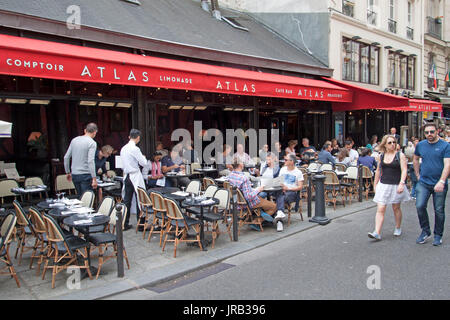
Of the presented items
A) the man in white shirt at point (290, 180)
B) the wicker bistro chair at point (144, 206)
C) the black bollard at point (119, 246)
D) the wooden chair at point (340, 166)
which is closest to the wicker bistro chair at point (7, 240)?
the black bollard at point (119, 246)

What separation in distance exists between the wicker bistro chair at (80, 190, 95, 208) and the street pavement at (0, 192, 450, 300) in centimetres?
93

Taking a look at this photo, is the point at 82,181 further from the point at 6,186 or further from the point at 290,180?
the point at 290,180

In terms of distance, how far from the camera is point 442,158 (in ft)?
18.4

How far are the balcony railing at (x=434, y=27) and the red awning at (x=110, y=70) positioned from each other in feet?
59.1

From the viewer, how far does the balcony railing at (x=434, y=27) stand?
77.8 ft

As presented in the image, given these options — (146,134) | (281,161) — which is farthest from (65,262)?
(281,161)

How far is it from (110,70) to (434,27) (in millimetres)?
24249

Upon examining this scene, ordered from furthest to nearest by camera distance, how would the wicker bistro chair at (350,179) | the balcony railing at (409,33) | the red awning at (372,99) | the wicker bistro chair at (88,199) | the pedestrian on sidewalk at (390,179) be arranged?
the balcony railing at (409,33) < the red awning at (372,99) < the wicker bistro chair at (350,179) < the wicker bistro chair at (88,199) < the pedestrian on sidewalk at (390,179)

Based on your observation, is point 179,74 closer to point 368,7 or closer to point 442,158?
point 442,158

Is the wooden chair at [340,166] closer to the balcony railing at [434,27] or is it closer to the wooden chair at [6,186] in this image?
the wooden chair at [6,186]

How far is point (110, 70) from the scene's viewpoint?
283 inches

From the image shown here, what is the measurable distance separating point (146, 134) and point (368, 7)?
46.5ft

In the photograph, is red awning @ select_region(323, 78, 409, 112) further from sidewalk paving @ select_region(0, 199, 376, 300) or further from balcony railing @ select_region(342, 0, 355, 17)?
sidewalk paving @ select_region(0, 199, 376, 300)

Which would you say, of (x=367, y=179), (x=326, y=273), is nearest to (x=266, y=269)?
(x=326, y=273)
